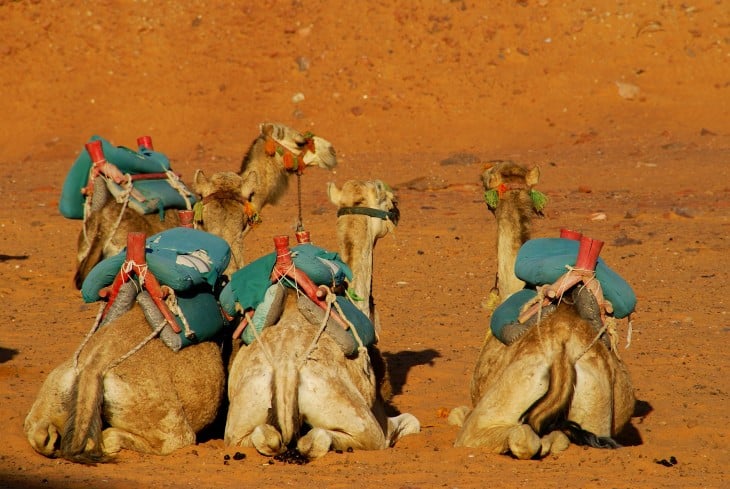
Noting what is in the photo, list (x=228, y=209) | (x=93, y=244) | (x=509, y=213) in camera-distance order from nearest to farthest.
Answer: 1. (x=509, y=213)
2. (x=228, y=209)
3. (x=93, y=244)

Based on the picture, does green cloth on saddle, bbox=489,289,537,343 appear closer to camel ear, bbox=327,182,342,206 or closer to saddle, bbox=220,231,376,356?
saddle, bbox=220,231,376,356

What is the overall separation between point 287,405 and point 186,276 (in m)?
1.11

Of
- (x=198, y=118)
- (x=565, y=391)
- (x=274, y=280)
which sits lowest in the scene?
(x=565, y=391)

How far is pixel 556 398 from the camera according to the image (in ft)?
24.9

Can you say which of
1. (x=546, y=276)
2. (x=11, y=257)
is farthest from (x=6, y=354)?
(x=11, y=257)

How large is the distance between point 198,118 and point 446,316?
51.3 feet

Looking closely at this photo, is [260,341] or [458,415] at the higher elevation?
[260,341]

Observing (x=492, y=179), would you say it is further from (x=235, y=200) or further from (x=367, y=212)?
(x=235, y=200)

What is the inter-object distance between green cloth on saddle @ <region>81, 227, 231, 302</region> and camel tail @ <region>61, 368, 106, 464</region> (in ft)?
2.68

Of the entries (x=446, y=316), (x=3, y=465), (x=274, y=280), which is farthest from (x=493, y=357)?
(x=446, y=316)

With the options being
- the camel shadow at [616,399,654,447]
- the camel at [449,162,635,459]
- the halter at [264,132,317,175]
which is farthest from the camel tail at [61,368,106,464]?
the halter at [264,132,317,175]

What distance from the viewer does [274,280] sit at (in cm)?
817

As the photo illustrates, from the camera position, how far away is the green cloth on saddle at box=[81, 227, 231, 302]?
8117 millimetres

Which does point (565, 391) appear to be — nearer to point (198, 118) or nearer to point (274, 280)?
point (274, 280)
